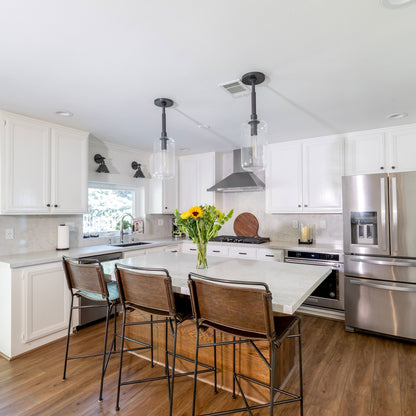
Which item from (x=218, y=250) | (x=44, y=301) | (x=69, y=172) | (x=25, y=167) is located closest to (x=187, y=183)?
(x=218, y=250)

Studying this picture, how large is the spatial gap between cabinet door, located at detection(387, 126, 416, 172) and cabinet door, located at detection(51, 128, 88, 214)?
3.62 m

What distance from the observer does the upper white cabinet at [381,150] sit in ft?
10.5

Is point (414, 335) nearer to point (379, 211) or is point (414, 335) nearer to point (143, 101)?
point (379, 211)

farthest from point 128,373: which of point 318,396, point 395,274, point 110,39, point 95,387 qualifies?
point 395,274

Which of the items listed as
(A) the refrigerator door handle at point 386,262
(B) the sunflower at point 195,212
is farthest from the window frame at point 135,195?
(A) the refrigerator door handle at point 386,262

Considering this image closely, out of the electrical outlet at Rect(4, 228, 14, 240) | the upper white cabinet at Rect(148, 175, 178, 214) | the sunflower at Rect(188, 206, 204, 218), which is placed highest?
the upper white cabinet at Rect(148, 175, 178, 214)

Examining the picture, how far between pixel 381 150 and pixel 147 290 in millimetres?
3144

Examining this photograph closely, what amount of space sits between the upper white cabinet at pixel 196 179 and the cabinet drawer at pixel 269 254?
1.24 meters

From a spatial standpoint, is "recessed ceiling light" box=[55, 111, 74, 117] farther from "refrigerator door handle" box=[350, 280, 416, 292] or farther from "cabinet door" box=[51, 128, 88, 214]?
"refrigerator door handle" box=[350, 280, 416, 292]

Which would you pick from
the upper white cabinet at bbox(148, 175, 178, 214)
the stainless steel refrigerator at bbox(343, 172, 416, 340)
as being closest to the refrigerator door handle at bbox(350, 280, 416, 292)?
the stainless steel refrigerator at bbox(343, 172, 416, 340)

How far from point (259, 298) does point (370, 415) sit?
1295 millimetres

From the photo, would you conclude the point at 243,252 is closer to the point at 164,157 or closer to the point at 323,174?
the point at 323,174

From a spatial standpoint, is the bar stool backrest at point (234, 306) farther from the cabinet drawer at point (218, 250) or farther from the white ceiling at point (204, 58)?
the cabinet drawer at point (218, 250)

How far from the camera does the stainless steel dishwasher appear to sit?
3.10 m
